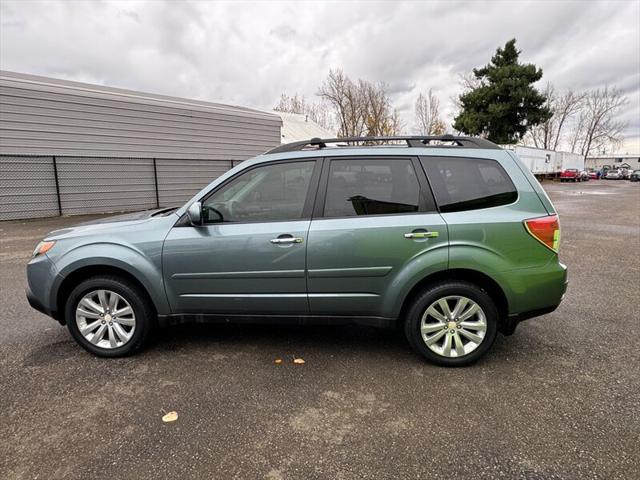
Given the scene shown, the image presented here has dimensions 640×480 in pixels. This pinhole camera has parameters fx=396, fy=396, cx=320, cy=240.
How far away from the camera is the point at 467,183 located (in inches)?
123

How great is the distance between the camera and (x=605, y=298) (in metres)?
4.87

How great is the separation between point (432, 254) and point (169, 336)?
2.59 meters

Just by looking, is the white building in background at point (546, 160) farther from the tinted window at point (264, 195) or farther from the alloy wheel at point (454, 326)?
the tinted window at point (264, 195)

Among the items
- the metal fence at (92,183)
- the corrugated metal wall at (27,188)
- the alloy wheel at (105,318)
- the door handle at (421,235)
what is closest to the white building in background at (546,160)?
the metal fence at (92,183)

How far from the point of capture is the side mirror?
3.09 meters

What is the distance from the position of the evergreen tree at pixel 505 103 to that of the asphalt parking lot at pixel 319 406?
108 ft

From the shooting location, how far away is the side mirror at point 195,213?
3088 millimetres

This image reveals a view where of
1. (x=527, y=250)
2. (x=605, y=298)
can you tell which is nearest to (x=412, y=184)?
(x=527, y=250)

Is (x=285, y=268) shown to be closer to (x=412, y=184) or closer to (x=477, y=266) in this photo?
(x=412, y=184)

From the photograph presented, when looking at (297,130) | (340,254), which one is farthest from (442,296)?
(297,130)

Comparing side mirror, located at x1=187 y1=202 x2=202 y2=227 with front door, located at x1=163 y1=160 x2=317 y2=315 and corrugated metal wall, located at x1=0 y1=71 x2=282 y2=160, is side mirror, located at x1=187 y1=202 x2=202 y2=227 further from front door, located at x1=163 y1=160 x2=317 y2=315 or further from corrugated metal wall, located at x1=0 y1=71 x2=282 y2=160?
corrugated metal wall, located at x1=0 y1=71 x2=282 y2=160

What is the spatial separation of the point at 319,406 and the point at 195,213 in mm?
1697

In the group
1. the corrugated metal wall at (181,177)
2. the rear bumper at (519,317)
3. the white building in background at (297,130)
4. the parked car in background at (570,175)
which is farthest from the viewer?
the parked car in background at (570,175)

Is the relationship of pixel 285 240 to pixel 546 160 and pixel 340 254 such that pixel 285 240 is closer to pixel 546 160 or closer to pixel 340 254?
pixel 340 254
